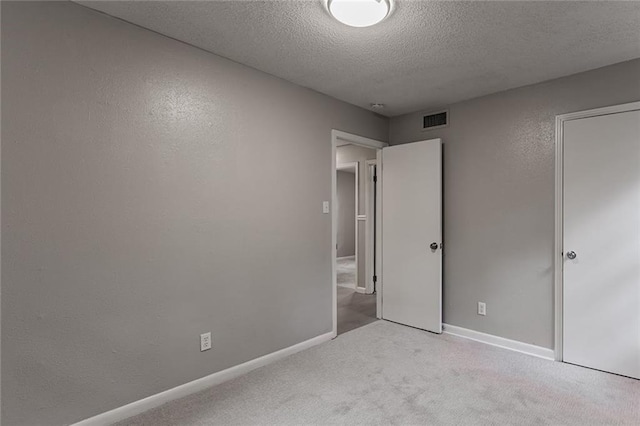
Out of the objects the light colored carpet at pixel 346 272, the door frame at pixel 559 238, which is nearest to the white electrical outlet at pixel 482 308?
the door frame at pixel 559 238

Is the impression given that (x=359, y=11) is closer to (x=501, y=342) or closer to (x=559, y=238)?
(x=559, y=238)

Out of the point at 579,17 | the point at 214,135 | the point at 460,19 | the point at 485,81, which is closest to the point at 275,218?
the point at 214,135

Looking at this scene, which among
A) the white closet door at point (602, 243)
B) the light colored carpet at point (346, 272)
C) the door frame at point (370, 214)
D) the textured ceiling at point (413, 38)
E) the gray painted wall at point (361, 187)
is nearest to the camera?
the textured ceiling at point (413, 38)

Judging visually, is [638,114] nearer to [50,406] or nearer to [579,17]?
[579,17]

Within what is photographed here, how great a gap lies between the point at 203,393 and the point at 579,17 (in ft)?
11.0

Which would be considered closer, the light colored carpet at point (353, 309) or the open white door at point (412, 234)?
the open white door at point (412, 234)

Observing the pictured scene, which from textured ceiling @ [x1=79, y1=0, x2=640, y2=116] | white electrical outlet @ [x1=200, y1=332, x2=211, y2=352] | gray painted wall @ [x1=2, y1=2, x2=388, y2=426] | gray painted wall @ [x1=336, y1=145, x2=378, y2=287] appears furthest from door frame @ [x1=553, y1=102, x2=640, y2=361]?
white electrical outlet @ [x1=200, y1=332, x2=211, y2=352]

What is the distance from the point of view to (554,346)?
9.55ft

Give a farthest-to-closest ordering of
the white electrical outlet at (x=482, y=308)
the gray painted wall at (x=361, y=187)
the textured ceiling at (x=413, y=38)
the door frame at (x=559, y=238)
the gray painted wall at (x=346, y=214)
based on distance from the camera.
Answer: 1. the gray painted wall at (x=346, y=214)
2. the gray painted wall at (x=361, y=187)
3. the white electrical outlet at (x=482, y=308)
4. the door frame at (x=559, y=238)
5. the textured ceiling at (x=413, y=38)

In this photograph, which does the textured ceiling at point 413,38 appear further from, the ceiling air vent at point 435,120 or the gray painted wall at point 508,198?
the ceiling air vent at point 435,120

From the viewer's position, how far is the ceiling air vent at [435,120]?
3.64 m

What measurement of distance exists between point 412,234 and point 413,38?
2.08 meters

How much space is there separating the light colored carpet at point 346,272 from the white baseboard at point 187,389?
119 inches

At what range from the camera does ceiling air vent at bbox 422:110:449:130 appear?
3.64 meters
